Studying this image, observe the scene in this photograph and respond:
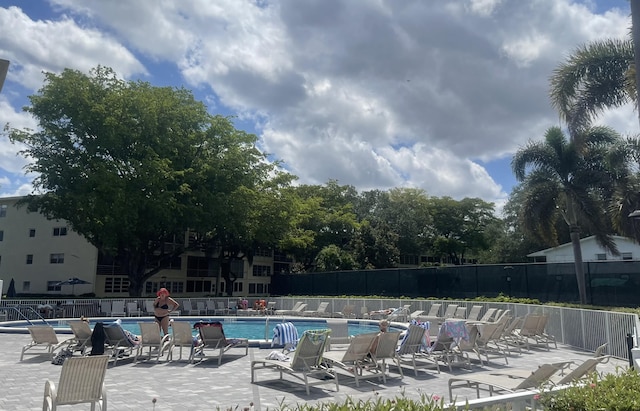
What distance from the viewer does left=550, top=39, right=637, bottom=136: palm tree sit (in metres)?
16.2

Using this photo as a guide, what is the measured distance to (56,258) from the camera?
1695 inches

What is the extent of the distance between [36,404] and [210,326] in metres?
4.55

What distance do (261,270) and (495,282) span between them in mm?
34983

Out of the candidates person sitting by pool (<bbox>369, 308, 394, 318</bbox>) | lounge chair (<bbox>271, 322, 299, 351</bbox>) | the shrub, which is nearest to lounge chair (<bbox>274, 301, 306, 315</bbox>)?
person sitting by pool (<bbox>369, 308, 394, 318</bbox>)

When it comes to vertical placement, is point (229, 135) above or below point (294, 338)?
above

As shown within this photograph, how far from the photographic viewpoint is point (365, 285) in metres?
32.9

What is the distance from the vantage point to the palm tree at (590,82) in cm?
1622

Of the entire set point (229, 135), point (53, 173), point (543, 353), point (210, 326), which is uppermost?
point (229, 135)

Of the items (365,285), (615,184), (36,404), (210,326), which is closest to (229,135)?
(365,285)

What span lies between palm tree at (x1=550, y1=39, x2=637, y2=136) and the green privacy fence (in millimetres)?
8226

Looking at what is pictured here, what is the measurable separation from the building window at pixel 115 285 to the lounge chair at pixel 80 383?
129 feet

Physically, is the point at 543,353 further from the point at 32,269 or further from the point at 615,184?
the point at 32,269

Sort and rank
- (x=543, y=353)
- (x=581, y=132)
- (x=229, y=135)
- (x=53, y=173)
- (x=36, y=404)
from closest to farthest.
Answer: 1. (x=36, y=404)
2. (x=543, y=353)
3. (x=581, y=132)
4. (x=53, y=173)
5. (x=229, y=135)

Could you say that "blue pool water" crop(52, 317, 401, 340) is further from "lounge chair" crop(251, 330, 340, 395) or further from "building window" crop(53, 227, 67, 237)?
"building window" crop(53, 227, 67, 237)
